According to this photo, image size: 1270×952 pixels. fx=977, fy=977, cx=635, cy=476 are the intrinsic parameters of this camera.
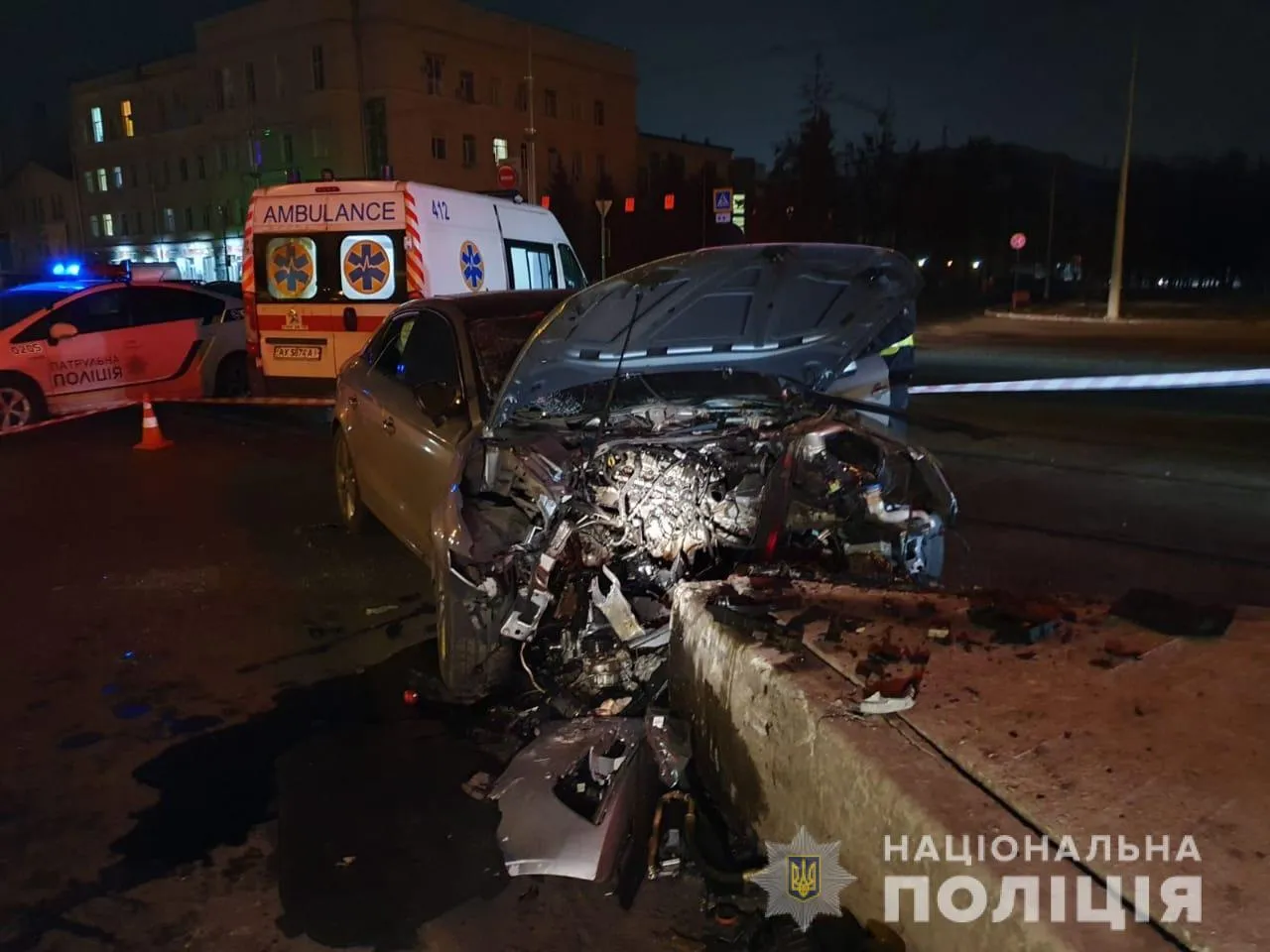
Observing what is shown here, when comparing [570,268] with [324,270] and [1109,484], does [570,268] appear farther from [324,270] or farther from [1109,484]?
[1109,484]

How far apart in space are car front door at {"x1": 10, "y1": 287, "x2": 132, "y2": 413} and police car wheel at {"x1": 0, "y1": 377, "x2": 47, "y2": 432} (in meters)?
A: 0.12

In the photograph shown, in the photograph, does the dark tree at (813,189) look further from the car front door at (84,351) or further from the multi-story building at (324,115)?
the car front door at (84,351)

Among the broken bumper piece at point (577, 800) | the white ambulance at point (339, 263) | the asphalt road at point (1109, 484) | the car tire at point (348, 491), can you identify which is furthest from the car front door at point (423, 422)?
the white ambulance at point (339, 263)

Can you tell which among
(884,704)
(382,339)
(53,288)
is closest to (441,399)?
(382,339)

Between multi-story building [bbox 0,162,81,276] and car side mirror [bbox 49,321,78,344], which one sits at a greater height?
multi-story building [bbox 0,162,81,276]

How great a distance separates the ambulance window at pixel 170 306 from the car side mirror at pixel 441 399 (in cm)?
844

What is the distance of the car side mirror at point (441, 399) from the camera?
469cm

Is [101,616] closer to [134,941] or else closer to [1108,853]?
[134,941]

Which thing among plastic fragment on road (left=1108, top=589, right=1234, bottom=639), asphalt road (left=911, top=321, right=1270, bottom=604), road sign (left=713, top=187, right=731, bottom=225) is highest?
road sign (left=713, top=187, right=731, bottom=225)

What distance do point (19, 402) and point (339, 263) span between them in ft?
13.3

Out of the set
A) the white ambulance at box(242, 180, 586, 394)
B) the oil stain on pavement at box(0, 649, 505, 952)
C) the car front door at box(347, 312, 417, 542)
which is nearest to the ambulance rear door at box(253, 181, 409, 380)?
the white ambulance at box(242, 180, 586, 394)

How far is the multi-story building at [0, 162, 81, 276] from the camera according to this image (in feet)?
180

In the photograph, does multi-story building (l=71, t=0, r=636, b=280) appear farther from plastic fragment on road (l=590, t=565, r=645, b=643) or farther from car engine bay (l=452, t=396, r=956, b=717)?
plastic fragment on road (l=590, t=565, r=645, b=643)

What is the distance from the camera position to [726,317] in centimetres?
456
